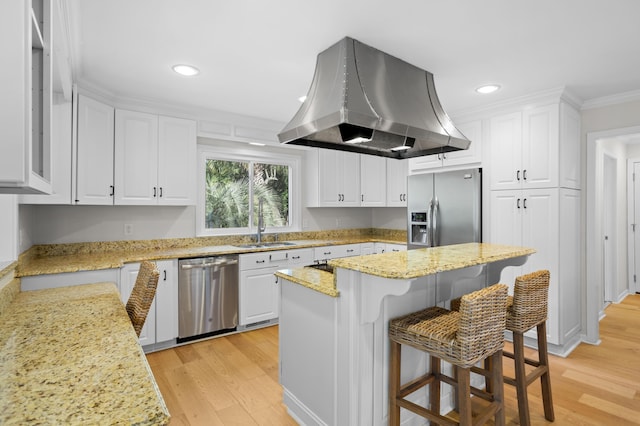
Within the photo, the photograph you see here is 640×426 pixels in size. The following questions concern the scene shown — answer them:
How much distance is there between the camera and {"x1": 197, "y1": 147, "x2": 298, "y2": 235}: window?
409 centimetres

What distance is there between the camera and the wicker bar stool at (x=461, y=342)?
5.01ft

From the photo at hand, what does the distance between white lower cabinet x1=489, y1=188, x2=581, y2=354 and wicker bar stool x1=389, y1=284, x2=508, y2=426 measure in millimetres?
1754

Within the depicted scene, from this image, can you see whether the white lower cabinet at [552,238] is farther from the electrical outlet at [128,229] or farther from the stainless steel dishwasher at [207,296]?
the electrical outlet at [128,229]

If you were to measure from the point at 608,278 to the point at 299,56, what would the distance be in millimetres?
5087

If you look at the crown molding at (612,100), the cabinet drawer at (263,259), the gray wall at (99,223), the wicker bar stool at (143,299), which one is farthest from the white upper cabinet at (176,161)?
the crown molding at (612,100)

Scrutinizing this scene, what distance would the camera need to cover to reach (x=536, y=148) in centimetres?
326

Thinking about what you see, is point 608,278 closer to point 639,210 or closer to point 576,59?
point 639,210

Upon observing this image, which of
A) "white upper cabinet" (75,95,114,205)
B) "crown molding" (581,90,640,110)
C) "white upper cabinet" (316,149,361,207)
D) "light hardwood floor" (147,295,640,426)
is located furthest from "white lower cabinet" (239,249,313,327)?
"crown molding" (581,90,640,110)

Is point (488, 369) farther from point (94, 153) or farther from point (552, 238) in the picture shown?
point (94, 153)

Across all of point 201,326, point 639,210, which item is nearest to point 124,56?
point 201,326

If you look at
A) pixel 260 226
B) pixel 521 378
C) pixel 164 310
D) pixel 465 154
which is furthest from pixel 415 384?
pixel 260 226

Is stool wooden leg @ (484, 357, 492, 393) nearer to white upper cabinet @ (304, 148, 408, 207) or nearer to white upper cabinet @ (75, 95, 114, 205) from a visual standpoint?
white upper cabinet @ (304, 148, 408, 207)

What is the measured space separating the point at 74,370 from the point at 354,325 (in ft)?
3.85

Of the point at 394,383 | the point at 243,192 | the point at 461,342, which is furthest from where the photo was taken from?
the point at 243,192
